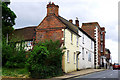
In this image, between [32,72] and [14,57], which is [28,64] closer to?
[32,72]

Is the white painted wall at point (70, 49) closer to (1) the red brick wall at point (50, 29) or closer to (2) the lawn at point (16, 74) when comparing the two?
(1) the red brick wall at point (50, 29)

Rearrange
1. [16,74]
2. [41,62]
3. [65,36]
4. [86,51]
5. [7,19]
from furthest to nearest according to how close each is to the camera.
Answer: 1. [86,51]
2. [7,19]
3. [65,36]
4. [16,74]
5. [41,62]

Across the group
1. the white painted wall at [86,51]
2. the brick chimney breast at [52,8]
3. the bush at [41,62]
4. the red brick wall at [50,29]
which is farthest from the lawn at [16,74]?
the white painted wall at [86,51]

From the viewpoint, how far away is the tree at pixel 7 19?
36.3 meters

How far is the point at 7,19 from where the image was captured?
125ft

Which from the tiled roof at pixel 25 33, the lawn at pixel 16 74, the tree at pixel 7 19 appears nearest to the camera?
the lawn at pixel 16 74

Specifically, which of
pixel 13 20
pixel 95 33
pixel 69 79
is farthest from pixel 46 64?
pixel 95 33

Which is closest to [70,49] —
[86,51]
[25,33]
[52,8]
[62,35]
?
[62,35]

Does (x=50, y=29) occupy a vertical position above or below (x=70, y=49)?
above

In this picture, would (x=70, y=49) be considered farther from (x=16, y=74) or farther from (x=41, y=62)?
(x=16, y=74)

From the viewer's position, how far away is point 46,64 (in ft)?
67.8

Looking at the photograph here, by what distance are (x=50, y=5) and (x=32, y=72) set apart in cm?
1167

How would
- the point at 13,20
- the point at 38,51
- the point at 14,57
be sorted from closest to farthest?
the point at 38,51 → the point at 14,57 → the point at 13,20

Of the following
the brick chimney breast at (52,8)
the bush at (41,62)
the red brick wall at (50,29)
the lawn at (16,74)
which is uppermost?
the brick chimney breast at (52,8)
